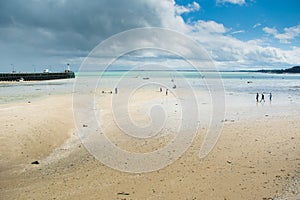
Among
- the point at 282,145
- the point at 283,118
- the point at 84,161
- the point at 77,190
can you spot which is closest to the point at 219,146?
the point at 282,145

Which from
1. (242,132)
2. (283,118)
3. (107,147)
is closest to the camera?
(107,147)

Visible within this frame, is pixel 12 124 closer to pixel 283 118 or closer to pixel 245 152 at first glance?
pixel 245 152

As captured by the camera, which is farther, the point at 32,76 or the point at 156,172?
the point at 32,76

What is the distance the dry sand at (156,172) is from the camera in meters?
8.09

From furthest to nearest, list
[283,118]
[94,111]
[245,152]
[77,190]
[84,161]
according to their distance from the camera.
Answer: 1. [94,111]
2. [283,118]
3. [245,152]
4. [84,161]
5. [77,190]

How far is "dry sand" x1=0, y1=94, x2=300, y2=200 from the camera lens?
26.6 feet

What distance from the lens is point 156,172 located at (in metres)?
9.80

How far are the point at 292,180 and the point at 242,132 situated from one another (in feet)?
24.2

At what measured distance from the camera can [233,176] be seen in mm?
9289

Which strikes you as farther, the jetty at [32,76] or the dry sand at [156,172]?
the jetty at [32,76]

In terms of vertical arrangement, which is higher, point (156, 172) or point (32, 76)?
point (32, 76)

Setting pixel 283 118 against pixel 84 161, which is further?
pixel 283 118

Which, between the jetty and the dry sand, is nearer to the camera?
the dry sand

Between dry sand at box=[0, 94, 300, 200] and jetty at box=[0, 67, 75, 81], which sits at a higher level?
jetty at box=[0, 67, 75, 81]
